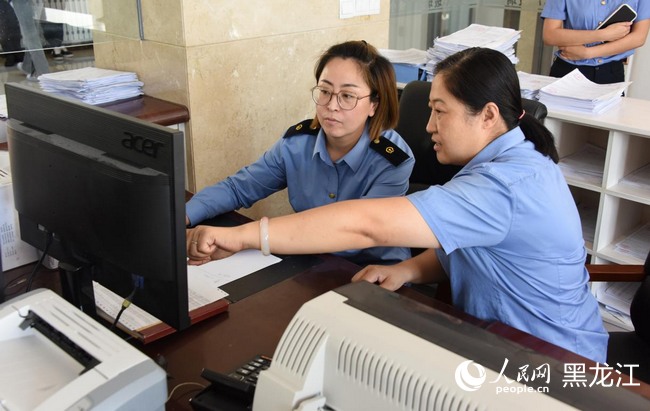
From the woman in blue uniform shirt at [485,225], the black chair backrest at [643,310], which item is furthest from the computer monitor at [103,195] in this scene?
the black chair backrest at [643,310]

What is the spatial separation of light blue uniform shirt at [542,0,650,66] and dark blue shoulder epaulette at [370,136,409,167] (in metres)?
1.92

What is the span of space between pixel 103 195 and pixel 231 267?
55 centimetres

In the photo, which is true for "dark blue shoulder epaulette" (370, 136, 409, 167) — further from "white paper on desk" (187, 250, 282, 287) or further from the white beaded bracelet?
the white beaded bracelet

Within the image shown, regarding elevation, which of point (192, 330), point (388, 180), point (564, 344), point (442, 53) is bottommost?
point (564, 344)

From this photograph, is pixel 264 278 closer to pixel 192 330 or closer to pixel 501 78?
pixel 192 330

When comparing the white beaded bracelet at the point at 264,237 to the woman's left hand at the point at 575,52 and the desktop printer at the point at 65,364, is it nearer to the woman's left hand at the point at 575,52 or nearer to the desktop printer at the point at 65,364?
the desktop printer at the point at 65,364

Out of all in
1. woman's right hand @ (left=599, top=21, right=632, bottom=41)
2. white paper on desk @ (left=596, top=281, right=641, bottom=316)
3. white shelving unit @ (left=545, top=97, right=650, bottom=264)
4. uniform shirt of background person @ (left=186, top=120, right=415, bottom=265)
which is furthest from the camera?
woman's right hand @ (left=599, top=21, right=632, bottom=41)

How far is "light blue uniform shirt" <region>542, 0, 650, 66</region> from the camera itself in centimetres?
329

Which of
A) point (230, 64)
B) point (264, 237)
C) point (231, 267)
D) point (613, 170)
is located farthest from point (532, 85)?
point (264, 237)

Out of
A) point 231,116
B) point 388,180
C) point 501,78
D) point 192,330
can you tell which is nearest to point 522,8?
point 231,116

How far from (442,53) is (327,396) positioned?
2140 millimetres

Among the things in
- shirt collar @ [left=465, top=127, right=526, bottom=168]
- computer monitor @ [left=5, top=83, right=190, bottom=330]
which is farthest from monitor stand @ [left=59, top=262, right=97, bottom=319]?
shirt collar @ [left=465, top=127, right=526, bottom=168]

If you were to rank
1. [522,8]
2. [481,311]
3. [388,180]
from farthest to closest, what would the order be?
[522,8], [388,180], [481,311]

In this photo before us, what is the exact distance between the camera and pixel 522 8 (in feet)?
14.5
